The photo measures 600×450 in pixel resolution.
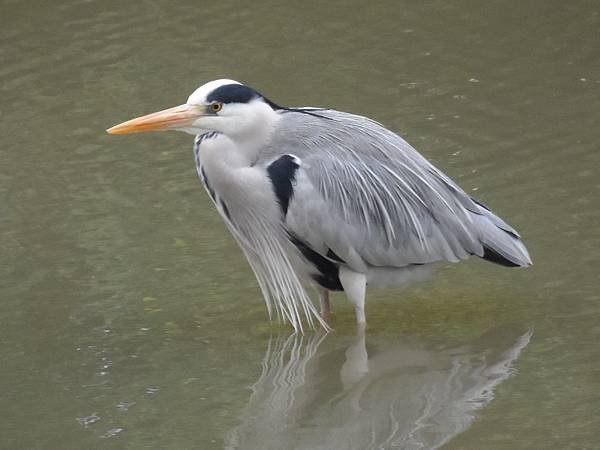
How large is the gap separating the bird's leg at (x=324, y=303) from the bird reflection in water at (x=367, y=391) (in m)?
0.13

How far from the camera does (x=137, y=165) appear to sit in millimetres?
9094

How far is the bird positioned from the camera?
257 inches

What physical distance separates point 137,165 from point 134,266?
147 centimetres

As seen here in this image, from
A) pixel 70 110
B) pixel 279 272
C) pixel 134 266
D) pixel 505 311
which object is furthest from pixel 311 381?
pixel 70 110

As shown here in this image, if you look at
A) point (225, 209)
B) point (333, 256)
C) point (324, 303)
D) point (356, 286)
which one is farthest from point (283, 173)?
point (324, 303)

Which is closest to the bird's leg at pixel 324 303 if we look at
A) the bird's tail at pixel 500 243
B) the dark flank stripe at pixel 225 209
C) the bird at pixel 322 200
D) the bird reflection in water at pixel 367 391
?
the bird at pixel 322 200

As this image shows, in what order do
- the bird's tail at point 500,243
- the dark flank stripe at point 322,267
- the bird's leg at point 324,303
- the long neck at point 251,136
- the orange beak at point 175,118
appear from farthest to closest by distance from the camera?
the bird's leg at point 324,303 → the bird's tail at point 500,243 → the dark flank stripe at point 322,267 → the long neck at point 251,136 → the orange beak at point 175,118

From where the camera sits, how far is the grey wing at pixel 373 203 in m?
6.65

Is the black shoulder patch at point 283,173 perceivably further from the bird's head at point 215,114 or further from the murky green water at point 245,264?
the murky green water at point 245,264

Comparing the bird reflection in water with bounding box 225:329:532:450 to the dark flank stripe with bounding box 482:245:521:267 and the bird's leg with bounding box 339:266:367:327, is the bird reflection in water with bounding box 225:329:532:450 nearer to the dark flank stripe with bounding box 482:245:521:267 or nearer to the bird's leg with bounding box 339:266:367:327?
the bird's leg with bounding box 339:266:367:327

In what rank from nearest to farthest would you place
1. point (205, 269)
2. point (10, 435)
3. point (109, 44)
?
point (10, 435) → point (205, 269) → point (109, 44)

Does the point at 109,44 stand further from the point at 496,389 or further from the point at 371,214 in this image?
the point at 496,389

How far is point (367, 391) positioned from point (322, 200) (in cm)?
99

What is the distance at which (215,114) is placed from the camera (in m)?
6.44
